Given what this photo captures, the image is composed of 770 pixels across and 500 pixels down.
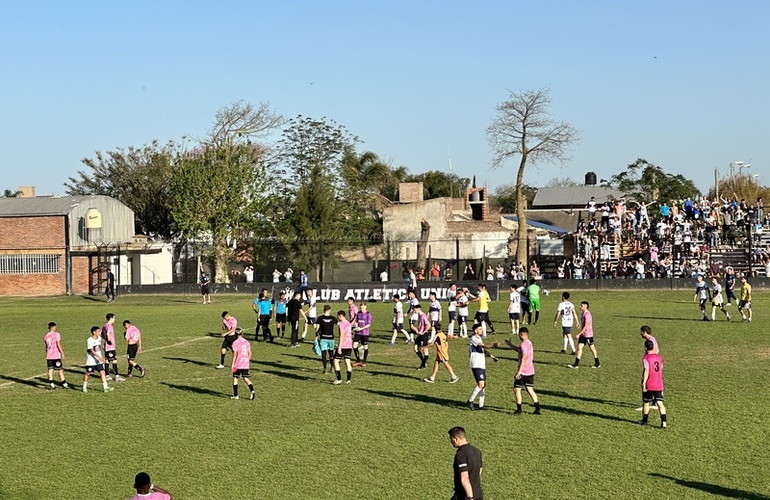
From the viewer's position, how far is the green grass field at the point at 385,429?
14266 mm

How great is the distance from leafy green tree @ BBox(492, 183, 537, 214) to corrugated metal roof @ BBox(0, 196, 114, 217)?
58.0 meters

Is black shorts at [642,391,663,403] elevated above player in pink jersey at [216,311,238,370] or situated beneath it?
situated beneath

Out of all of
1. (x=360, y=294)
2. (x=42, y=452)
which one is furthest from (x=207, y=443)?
(x=360, y=294)

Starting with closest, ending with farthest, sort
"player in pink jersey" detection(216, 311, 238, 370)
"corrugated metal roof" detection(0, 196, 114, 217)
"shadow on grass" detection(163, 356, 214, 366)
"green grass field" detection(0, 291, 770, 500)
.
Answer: "green grass field" detection(0, 291, 770, 500), "player in pink jersey" detection(216, 311, 238, 370), "shadow on grass" detection(163, 356, 214, 366), "corrugated metal roof" detection(0, 196, 114, 217)

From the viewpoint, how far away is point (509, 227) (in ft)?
226

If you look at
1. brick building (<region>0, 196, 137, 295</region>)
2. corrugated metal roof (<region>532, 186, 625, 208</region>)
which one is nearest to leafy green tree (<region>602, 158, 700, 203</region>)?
corrugated metal roof (<region>532, 186, 625, 208</region>)

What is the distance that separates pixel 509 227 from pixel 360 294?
25855mm

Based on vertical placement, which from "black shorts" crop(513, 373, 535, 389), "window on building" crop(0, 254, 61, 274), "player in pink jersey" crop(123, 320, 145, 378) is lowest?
"black shorts" crop(513, 373, 535, 389)

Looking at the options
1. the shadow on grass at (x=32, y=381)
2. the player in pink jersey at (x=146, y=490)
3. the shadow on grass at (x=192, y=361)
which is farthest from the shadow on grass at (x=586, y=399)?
the shadow on grass at (x=32, y=381)

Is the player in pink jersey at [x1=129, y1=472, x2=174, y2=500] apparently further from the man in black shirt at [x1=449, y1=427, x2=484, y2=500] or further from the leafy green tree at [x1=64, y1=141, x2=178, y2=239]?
the leafy green tree at [x1=64, y1=141, x2=178, y2=239]

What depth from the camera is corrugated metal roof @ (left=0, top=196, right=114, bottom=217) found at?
59.8m

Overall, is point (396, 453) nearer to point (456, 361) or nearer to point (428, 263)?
point (456, 361)

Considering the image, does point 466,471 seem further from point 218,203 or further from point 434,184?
point 434,184

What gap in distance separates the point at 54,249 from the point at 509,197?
73.4 metres
